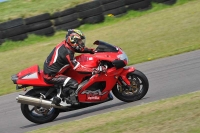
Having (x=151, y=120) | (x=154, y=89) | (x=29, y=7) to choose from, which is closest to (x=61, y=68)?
(x=154, y=89)

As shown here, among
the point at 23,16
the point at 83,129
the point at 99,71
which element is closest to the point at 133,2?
the point at 23,16

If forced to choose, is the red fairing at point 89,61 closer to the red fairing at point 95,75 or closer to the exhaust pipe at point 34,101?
the red fairing at point 95,75

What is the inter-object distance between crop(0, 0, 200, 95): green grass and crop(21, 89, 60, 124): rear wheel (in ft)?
12.7

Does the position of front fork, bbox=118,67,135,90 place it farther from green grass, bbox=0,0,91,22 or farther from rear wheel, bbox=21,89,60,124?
green grass, bbox=0,0,91,22

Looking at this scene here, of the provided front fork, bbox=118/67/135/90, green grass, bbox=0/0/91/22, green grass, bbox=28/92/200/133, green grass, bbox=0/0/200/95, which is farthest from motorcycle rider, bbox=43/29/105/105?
green grass, bbox=0/0/91/22

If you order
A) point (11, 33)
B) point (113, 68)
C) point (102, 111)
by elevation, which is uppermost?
point (11, 33)

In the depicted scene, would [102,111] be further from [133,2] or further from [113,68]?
[133,2]

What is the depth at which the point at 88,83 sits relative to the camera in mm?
8586

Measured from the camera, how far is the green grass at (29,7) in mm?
17141

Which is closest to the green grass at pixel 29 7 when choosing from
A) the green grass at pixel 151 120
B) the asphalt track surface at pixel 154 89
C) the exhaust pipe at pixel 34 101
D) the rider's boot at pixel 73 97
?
the asphalt track surface at pixel 154 89

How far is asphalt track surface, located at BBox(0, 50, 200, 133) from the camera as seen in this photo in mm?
8703

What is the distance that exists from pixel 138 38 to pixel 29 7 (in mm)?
4501

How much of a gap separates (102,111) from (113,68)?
0.74 metres

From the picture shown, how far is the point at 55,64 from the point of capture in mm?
8461
